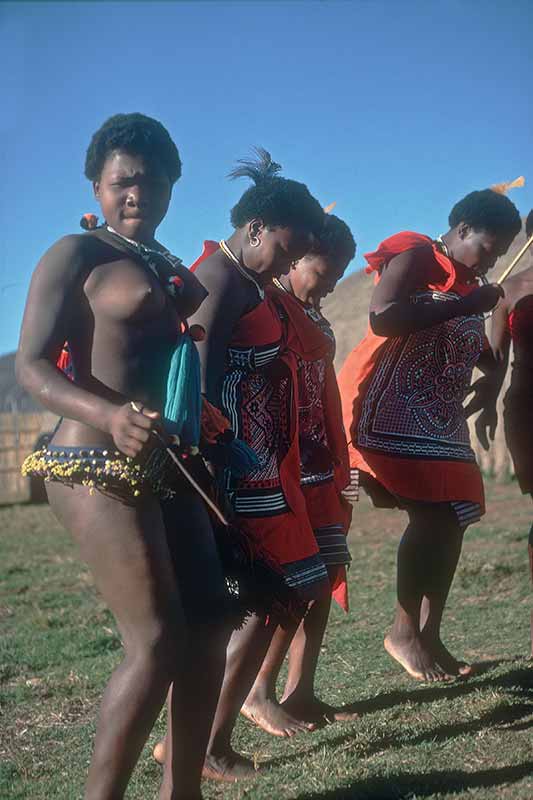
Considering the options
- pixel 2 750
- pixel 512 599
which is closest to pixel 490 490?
pixel 512 599

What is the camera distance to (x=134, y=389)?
9.24 feet

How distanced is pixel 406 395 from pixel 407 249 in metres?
0.70

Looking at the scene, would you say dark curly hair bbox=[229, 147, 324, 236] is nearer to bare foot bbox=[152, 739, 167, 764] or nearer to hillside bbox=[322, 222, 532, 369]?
bare foot bbox=[152, 739, 167, 764]

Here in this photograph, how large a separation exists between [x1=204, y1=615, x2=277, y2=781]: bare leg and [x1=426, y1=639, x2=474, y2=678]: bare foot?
1.39 m

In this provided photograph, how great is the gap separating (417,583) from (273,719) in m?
1.08

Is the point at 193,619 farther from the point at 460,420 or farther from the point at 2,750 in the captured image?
the point at 460,420

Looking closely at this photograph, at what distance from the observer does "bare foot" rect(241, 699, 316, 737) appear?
4.00 meters

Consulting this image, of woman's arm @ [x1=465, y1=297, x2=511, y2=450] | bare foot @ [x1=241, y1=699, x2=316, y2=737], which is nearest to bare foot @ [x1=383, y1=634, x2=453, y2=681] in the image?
bare foot @ [x1=241, y1=699, x2=316, y2=737]

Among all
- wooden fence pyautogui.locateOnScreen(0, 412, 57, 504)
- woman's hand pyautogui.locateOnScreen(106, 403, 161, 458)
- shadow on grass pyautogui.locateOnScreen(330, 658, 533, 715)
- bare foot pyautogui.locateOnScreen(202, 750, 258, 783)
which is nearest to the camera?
woman's hand pyautogui.locateOnScreen(106, 403, 161, 458)

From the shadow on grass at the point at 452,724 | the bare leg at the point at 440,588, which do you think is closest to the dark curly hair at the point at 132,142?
the shadow on grass at the point at 452,724

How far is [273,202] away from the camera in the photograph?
3.72 m

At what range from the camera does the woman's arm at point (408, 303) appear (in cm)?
449

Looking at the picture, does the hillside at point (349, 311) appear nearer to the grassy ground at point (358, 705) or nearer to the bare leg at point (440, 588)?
the grassy ground at point (358, 705)

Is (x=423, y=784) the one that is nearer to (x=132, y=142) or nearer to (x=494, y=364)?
(x=132, y=142)
